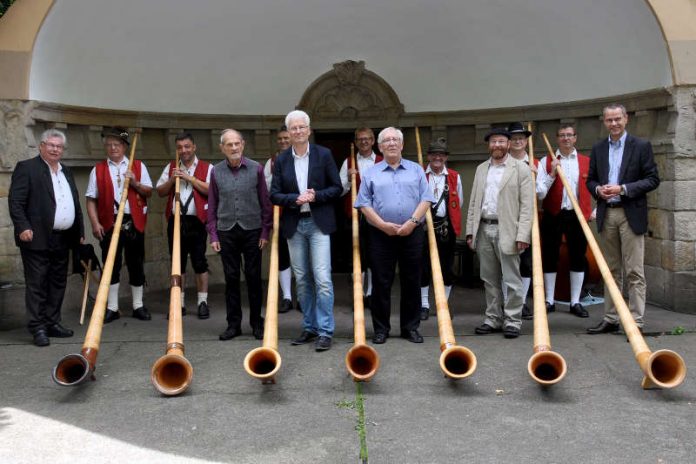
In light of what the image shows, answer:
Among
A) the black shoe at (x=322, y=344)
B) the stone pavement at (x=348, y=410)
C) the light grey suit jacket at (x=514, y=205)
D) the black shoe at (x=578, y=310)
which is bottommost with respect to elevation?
the stone pavement at (x=348, y=410)

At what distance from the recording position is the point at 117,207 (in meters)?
5.98

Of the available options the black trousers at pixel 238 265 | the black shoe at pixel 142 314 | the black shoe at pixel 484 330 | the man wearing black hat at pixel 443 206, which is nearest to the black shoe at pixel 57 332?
the black shoe at pixel 142 314

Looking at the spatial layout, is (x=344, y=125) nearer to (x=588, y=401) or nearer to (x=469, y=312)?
(x=469, y=312)

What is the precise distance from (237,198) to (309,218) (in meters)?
0.56

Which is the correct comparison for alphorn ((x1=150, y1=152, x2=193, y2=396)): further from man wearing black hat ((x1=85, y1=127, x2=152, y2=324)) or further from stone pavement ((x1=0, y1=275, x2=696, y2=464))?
man wearing black hat ((x1=85, y1=127, x2=152, y2=324))

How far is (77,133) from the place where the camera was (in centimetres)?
670

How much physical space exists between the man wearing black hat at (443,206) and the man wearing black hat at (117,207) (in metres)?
2.49

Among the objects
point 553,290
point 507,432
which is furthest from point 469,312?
point 507,432

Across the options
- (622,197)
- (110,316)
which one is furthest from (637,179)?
(110,316)

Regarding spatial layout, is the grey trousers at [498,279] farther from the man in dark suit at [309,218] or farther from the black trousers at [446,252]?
the man in dark suit at [309,218]

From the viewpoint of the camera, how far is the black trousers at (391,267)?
492cm

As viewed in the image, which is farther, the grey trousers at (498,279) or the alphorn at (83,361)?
the grey trousers at (498,279)

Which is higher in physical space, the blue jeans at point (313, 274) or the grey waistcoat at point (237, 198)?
the grey waistcoat at point (237, 198)

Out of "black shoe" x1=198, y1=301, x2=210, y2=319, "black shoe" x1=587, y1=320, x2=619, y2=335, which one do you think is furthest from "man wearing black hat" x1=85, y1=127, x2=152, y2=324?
"black shoe" x1=587, y1=320, x2=619, y2=335
